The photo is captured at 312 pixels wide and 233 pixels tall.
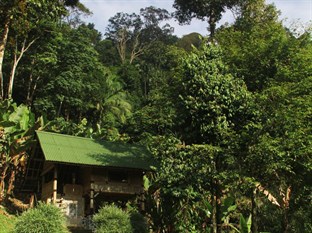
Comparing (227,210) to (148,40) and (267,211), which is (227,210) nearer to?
(267,211)

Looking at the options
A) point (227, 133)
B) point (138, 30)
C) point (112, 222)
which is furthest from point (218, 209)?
point (138, 30)

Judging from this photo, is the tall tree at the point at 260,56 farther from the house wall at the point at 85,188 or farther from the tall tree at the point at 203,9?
the tall tree at the point at 203,9

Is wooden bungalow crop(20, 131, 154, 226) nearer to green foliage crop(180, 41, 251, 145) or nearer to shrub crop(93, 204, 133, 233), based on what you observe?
green foliage crop(180, 41, 251, 145)

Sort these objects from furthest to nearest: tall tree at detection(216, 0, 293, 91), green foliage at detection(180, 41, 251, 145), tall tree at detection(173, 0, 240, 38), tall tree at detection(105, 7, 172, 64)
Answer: tall tree at detection(105, 7, 172, 64), tall tree at detection(173, 0, 240, 38), tall tree at detection(216, 0, 293, 91), green foliage at detection(180, 41, 251, 145)

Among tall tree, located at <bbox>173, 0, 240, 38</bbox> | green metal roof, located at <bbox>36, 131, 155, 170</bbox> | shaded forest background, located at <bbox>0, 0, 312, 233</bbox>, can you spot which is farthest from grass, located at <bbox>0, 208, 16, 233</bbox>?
tall tree, located at <bbox>173, 0, 240, 38</bbox>

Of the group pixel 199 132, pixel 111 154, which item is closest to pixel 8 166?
pixel 111 154

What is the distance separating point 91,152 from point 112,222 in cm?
659

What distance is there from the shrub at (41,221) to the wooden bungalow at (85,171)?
5497 mm

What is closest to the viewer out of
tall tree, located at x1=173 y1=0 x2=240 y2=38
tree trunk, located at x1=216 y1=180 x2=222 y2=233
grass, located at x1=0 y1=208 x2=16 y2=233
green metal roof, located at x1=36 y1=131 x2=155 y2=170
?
grass, located at x1=0 y1=208 x2=16 y2=233

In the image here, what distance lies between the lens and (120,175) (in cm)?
2086

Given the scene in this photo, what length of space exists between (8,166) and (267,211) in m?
13.3

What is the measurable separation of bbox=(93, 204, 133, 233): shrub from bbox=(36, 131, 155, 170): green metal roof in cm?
476

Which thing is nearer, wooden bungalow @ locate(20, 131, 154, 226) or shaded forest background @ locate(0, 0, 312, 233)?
shaded forest background @ locate(0, 0, 312, 233)

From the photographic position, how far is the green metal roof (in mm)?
18580
